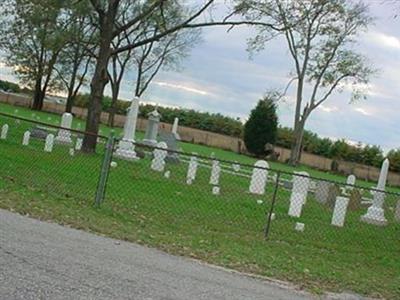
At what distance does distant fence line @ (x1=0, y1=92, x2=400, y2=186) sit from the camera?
59.7 meters

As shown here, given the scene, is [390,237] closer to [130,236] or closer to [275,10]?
[130,236]

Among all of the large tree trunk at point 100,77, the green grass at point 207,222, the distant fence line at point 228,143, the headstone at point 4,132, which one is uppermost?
the large tree trunk at point 100,77

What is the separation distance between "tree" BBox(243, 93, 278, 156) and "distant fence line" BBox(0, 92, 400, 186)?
2.71m

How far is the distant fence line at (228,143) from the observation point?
196 feet

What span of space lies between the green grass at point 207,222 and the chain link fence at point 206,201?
A: 0.15 feet

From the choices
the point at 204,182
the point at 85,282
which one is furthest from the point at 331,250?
the point at 204,182

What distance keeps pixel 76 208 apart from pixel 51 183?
3145 millimetres

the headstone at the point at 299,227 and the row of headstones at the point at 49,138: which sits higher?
the row of headstones at the point at 49,138

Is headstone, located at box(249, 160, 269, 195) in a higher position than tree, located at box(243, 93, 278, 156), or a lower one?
lower

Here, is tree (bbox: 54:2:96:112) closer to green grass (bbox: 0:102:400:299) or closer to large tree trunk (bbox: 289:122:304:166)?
green grass (bbox: 0:102:400:299)

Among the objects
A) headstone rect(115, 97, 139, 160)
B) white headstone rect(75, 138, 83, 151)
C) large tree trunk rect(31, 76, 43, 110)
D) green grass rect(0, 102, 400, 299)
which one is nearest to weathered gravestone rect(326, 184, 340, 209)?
green grass rect(0, 102, 400, 299)

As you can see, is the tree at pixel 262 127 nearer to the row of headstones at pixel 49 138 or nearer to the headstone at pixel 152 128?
the headstone at pixel 152 128

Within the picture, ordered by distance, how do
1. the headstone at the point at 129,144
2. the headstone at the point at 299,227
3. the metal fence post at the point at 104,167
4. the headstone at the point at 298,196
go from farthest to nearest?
the headstone at the point at 129,144 → the headstone at the point at 298,196 → the headstone at the point at 299,227 → the metal fence post at the point at 104,167

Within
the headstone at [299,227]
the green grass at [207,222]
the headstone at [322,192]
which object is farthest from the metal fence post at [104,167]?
the headstone at [322,192]
